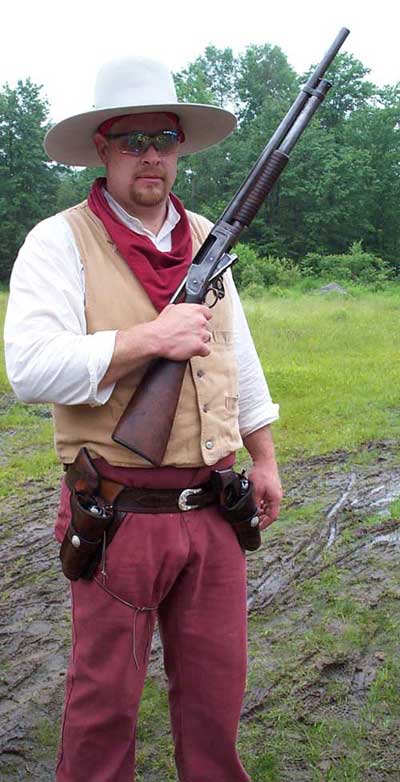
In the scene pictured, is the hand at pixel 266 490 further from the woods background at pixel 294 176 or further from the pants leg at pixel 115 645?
the woods background at pixel 294 176

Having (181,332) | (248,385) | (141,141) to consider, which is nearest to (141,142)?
(141,141)

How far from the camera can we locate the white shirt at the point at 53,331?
86.0 inches

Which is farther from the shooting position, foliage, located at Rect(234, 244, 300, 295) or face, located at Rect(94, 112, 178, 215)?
foliage, located at Rect(234, 244, 300, 295)

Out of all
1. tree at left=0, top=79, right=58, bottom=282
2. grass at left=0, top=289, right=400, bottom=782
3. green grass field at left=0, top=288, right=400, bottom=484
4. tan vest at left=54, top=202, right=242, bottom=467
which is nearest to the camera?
tan vest at left=54, top=202, right=242, bottom=467

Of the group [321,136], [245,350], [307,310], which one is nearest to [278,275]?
[307,310]

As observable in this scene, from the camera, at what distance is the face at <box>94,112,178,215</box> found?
2402 millimetres

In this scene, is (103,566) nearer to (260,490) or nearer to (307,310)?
(260,490)

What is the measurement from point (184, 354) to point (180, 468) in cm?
37

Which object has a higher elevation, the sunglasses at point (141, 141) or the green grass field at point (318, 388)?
the sunglasses at point (141, 141)

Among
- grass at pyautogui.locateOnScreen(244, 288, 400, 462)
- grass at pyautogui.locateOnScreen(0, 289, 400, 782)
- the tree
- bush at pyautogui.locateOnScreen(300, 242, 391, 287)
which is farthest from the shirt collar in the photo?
the tree

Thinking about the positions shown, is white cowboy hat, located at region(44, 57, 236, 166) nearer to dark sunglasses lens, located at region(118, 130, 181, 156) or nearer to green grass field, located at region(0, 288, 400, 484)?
dark sunglasses lens, located at region(118, 130, 181, 156)

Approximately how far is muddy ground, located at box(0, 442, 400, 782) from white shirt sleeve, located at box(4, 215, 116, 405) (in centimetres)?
166

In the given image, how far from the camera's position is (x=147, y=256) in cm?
242

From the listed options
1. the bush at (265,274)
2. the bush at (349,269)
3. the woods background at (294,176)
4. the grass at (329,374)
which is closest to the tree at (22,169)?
the woods background at (294,176)
